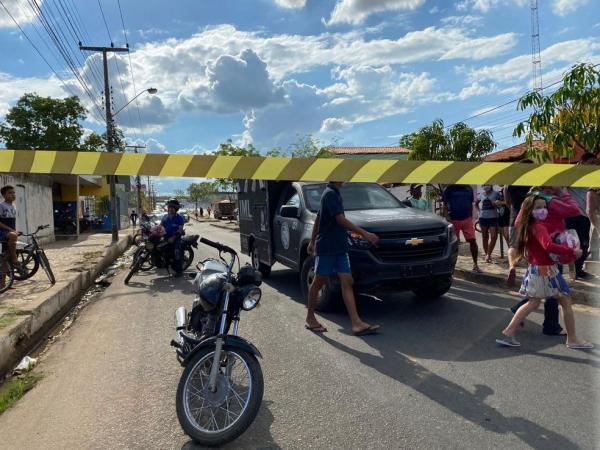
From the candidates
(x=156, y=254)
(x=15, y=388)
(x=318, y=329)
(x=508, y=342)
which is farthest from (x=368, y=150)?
(x=15, y=388)

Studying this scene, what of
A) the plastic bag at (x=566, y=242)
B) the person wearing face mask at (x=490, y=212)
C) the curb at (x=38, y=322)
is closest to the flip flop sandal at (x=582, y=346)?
the plastic bag at (x=566, y=242)

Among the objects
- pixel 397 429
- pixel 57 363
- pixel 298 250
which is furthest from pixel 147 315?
pixel 397 429

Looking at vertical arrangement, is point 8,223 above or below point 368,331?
above

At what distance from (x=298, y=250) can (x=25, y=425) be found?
418cm

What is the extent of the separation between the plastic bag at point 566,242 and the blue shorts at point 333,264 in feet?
6.81

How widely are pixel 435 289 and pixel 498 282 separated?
163cm

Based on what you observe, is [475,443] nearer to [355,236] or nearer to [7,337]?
[355,236]

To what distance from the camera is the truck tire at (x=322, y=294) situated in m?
6.44

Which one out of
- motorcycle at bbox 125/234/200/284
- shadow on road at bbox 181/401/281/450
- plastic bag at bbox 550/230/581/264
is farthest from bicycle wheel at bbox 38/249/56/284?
plastic bag at bbox 550/230/581/264

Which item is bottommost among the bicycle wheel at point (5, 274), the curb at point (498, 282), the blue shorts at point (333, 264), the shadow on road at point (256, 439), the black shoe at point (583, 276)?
the shadow on road at point (256, 439)

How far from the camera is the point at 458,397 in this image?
3770 mm

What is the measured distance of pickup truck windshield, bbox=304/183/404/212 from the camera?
7.18 meters

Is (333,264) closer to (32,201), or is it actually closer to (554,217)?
(554,217)

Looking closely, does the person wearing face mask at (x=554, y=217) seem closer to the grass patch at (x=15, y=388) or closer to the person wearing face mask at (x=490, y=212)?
the person wearing face mask at (x=490, y=212)
